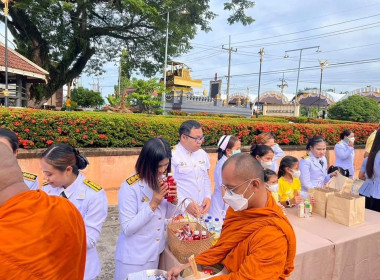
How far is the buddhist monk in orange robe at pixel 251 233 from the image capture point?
1391mm

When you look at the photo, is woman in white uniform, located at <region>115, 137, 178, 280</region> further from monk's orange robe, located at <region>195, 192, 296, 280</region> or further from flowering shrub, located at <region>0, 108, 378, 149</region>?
flowering shrub, located at <region>0, 108, 378, 149</region>

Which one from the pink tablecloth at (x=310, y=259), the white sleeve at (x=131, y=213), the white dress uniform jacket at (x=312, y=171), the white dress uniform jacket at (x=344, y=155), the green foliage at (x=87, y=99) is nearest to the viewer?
the white sleeve at (x=131, y=213)

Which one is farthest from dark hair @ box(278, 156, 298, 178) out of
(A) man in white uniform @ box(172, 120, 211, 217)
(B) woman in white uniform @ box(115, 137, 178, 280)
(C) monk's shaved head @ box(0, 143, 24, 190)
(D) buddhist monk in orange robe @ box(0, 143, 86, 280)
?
(C) monk's shaved head @ box(0, 143, 24, 190)

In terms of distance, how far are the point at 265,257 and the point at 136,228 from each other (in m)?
1.07

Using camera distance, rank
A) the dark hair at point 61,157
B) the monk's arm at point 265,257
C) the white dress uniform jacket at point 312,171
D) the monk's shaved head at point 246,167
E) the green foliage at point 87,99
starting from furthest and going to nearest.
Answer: the green foliage at point 87,99
the white dress uniform jacket at point 312,171
the dark hair at point 61,157
the monk's shaved head at point 246,167
the monk's arm at point 265,257

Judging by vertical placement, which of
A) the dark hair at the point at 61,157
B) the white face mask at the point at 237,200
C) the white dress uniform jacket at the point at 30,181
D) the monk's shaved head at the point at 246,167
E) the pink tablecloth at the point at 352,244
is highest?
the monk's shaved head at the point at 246,167

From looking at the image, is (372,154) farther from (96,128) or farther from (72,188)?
(96,128)

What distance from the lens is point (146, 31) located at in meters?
16.2

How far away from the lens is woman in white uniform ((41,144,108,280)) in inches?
79.3

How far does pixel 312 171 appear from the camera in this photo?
13.8 ft

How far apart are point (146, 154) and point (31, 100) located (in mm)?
15374

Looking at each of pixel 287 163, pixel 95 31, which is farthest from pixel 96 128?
pixel 95 31

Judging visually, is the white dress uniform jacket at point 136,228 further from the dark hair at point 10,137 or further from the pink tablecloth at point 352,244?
the pink tablecloth at point 352,244

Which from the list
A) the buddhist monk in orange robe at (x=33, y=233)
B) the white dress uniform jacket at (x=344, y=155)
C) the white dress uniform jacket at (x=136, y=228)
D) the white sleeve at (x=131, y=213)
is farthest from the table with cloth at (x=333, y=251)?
the white dress uniform jacket at (x=344, y=155)
